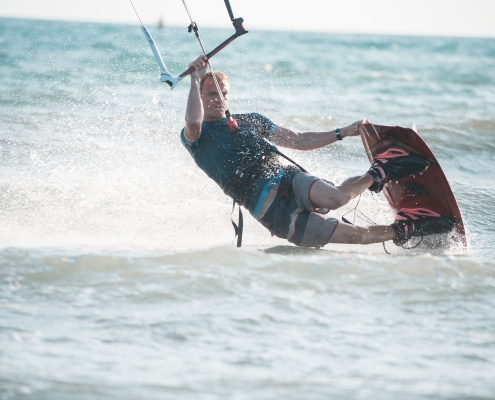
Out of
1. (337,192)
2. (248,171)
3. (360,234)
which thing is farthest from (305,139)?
(360,234)

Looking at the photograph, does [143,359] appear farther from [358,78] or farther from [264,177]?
[358,78]

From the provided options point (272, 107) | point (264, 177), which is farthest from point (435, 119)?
point (264, 177)

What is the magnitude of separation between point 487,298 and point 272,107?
911 cm

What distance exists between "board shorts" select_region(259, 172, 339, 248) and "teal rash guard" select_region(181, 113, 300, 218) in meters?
0.10

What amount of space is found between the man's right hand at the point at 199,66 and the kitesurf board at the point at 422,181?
1408 millimetres

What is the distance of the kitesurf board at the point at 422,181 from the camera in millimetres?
5148

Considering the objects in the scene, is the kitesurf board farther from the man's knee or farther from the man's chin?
the man's chin

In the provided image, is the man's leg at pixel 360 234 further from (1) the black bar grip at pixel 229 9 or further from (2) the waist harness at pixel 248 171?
(1) the black bar grip at pixel 229 9

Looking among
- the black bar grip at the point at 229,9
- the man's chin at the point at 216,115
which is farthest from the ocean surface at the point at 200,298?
the black bar grip at the point at 229,9

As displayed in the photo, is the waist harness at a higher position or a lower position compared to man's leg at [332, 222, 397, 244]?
higher

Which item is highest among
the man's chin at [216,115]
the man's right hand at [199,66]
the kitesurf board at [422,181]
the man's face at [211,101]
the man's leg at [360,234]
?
the man's right hand at [199,66]

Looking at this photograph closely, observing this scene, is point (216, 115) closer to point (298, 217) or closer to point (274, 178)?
point (274, 178)

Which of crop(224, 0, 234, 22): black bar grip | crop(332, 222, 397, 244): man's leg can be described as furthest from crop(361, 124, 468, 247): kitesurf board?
crop(224, 0, 234, 22): black bar grip

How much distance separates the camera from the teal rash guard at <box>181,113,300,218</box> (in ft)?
16.0
